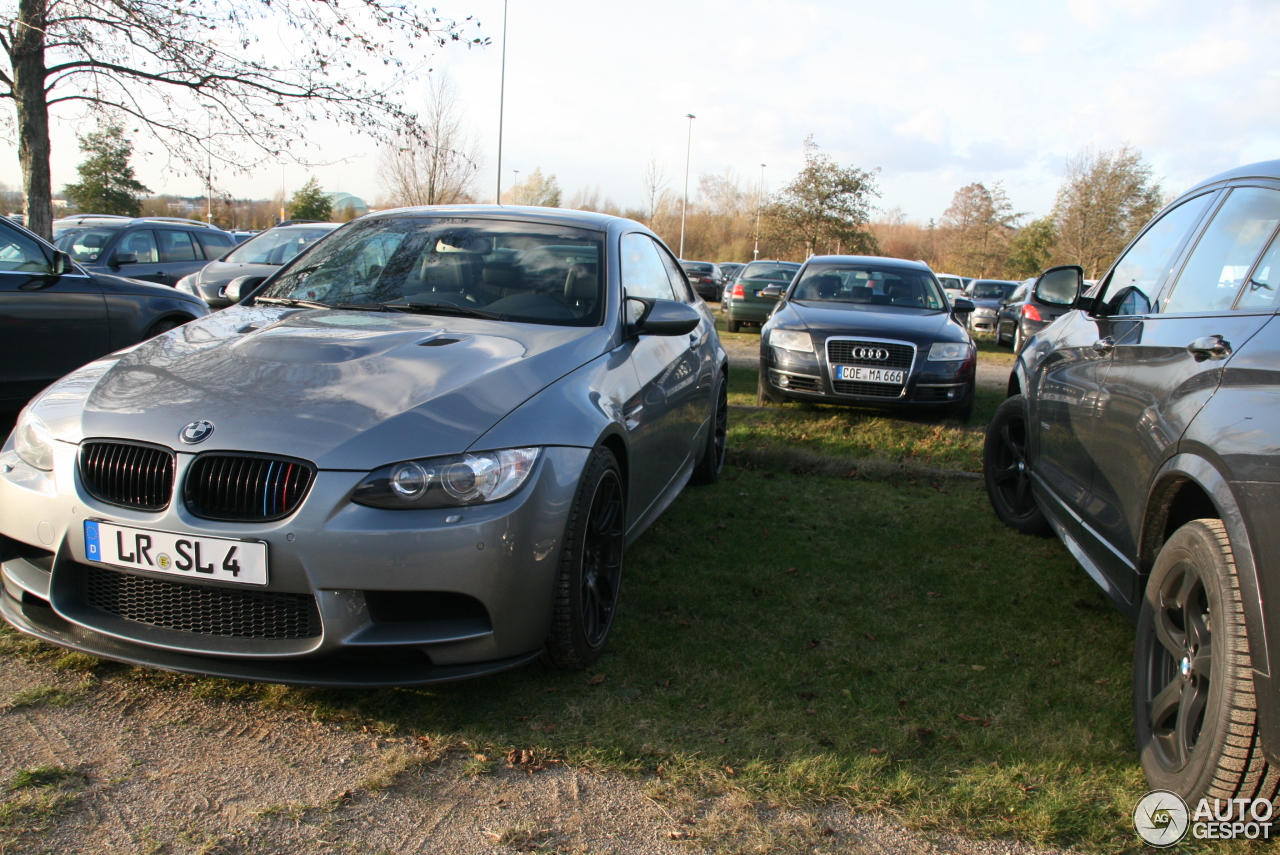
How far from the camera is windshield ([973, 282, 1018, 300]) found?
24516 mm

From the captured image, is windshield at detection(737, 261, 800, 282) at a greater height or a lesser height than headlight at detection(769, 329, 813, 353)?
greater

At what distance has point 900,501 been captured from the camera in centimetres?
582

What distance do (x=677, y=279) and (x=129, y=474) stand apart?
3503 millimetres

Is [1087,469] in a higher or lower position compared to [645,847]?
higher

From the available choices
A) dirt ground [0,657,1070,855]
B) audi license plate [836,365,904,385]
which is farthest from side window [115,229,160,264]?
dirt ground [0,657,1070,855]

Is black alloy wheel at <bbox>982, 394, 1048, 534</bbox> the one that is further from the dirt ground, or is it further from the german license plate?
the german license plate

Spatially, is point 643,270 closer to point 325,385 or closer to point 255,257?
point 325,385

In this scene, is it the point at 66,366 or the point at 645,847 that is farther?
the point at 66,366

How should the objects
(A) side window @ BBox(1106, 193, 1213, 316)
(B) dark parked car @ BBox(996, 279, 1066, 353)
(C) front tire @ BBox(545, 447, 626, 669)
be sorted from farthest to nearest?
(B) dark parked car @ BBox(996, 279, 1066, 353), (A) side window @ BBox(1106, 193, 1213, 316), (C) front tire @ BBox(545, 447, 626, 669)

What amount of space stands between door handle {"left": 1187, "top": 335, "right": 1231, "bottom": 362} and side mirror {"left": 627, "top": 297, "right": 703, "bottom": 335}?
1822 millimetres

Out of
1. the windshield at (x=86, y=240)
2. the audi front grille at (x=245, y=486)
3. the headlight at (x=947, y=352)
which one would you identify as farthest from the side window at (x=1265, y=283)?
the windshield at (x=86, y=240)

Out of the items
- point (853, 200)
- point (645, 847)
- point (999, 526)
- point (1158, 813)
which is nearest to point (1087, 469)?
point (1158, 813)

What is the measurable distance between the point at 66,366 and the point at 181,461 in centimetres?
440

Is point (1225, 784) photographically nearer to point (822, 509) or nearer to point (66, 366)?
point (822, 509)
